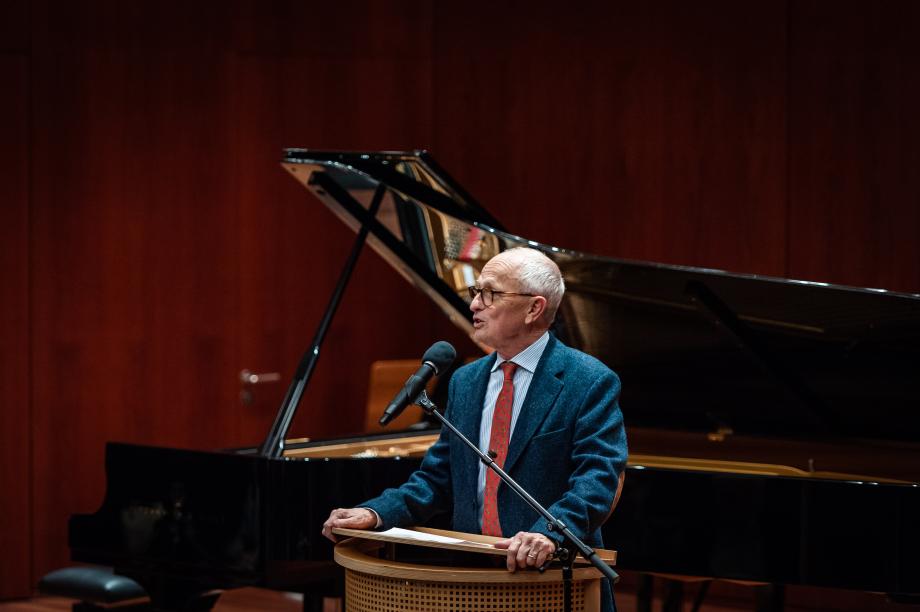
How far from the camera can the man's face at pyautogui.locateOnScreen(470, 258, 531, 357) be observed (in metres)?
2.66

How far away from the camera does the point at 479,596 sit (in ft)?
7.83

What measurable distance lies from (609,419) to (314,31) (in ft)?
15.5

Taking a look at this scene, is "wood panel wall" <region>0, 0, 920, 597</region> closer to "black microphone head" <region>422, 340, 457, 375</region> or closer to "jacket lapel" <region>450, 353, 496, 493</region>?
"jacket lapel" <region>450, 353, 496, 493</region>

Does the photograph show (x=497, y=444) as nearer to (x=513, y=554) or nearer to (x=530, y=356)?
(x=530, y=356)

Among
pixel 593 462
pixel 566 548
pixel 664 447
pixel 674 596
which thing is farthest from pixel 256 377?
pixel 566 548

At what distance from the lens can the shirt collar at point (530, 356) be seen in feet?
8.86

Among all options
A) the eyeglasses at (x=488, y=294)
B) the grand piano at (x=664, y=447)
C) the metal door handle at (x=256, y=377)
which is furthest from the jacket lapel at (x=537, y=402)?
the metal door handle at (x=256, y=377)

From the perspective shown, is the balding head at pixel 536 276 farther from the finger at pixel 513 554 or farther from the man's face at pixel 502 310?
the finger at pixel 513 554

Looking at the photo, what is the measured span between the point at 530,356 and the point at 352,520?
1.64 ft

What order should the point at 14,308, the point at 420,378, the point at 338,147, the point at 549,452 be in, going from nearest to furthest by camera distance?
1. the point at 420,378
2. the point at 549,452
3. the point at 14,308
4. the point at 338,147

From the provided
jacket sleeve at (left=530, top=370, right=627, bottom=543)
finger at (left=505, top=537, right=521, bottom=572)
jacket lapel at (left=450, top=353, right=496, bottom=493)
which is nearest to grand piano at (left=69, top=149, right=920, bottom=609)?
jacket lapel at (left=450, top=353, right=496, bottom=493)

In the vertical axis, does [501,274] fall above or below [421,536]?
above

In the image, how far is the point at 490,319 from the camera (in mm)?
2668

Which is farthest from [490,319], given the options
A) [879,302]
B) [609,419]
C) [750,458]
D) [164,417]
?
[164,417]
